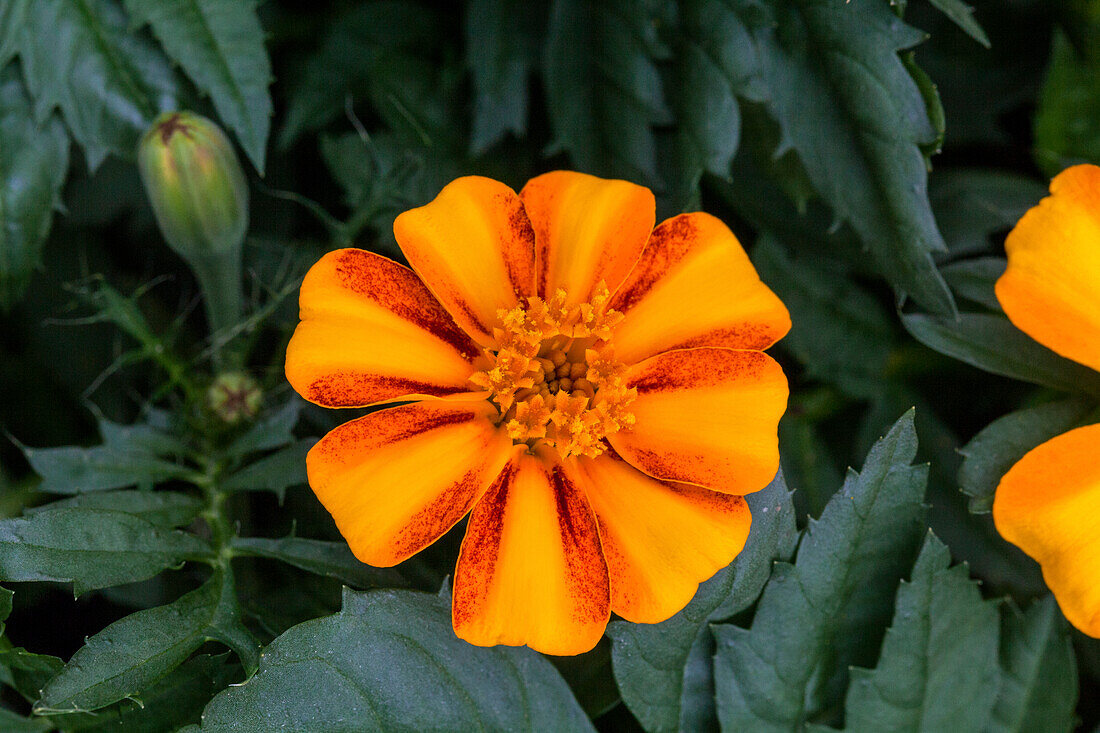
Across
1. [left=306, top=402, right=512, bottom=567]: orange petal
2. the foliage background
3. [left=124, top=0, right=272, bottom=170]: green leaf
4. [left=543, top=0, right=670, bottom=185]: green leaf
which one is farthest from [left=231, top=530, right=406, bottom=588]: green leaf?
[left=543, top=0, right=670, bottom=185]: green leaf

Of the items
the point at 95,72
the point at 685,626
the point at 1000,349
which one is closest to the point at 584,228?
the point at 685,626

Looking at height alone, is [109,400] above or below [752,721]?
above

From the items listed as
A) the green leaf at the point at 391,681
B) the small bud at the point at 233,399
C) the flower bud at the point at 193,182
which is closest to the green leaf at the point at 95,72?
the flower bud at the point at 193,182

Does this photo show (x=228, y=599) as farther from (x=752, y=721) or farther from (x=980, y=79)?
(x=980, y=79)

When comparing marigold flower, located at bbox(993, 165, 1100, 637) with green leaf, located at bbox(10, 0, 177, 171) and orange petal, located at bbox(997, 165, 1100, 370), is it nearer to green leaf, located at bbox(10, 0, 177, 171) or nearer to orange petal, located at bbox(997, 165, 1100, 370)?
orange petal, located at bbox(997, 165, 1100, 370)

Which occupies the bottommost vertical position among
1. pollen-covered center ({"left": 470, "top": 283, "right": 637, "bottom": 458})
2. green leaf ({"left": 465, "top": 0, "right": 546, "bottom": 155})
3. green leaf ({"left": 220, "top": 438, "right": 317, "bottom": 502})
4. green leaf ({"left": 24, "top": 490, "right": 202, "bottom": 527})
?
green leaf ({"left": 220, "top": 438, "right": 317, "bottom": 502})

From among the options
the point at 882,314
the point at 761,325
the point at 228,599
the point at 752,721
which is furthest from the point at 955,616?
the point at 228,599
